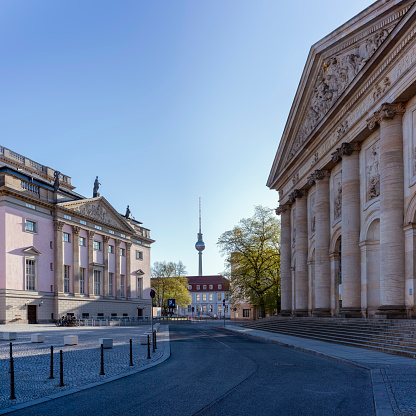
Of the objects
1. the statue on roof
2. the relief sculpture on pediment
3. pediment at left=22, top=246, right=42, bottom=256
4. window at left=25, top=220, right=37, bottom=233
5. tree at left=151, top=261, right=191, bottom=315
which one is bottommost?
tree at left=151, top=261, right=191, bottom=315

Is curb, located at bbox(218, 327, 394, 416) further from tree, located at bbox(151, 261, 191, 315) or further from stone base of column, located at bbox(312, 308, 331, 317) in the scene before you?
tree, located at bbox(151, 261, 191, 315)

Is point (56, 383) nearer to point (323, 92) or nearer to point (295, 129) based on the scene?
point (323, 92)

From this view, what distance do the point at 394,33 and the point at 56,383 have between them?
812 inches

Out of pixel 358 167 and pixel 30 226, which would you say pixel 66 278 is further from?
pixel 358 167

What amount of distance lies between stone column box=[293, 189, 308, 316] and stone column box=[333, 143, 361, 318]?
10.9 metres

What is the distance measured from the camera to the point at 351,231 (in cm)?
2856

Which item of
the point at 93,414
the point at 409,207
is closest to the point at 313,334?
the point at 409,207

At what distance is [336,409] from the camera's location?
27.9 ft

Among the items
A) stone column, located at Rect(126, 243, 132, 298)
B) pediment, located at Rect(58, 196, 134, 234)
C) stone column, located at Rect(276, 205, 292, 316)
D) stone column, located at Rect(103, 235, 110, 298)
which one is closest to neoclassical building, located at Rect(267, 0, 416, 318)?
stone column, located at Rect(276, 205, 292, 316)

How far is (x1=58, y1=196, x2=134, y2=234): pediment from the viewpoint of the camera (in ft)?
206

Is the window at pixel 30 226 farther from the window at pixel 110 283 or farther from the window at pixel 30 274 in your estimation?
the window at pixel 110 283

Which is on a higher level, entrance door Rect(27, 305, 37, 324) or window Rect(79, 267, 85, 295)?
window Rect(79, 267, 85, 295)

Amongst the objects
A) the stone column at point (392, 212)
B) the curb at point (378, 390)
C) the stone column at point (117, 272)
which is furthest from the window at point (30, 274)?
the curb at point (378, 390)

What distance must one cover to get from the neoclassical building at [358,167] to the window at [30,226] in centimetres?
2936
